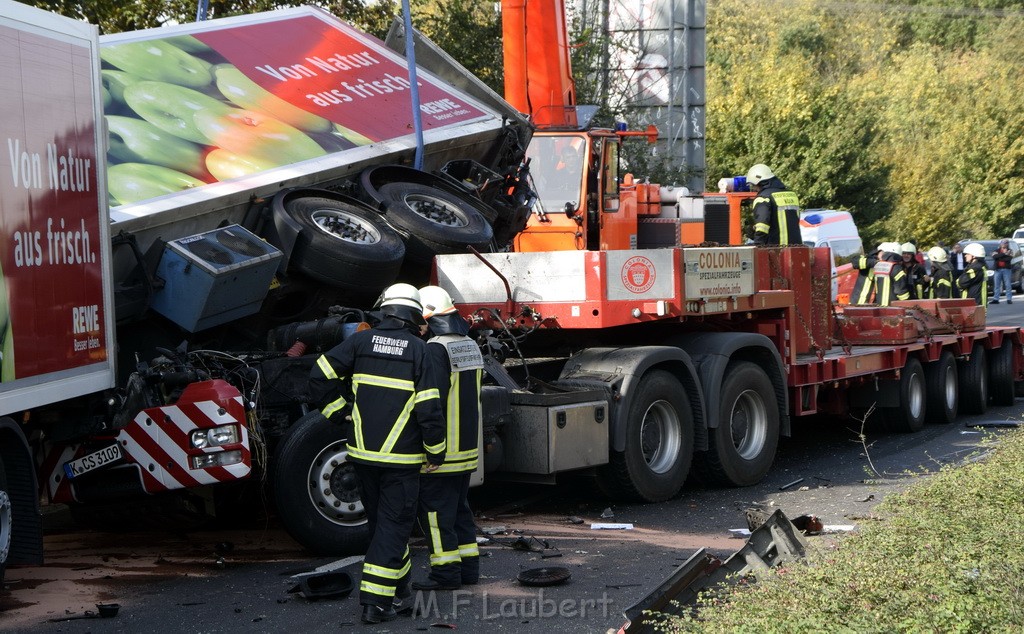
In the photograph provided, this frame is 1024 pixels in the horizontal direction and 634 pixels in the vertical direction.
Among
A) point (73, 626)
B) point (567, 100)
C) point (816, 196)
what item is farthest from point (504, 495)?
point (816, 196)

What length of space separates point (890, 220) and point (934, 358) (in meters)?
28.4

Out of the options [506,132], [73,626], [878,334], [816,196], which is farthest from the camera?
[816,196]

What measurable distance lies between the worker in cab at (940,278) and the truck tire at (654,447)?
970 centimetres

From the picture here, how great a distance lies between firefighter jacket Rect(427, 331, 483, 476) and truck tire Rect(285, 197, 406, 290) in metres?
1.53

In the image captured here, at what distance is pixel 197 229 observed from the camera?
25.2 feet

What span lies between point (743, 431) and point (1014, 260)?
93.3 feet

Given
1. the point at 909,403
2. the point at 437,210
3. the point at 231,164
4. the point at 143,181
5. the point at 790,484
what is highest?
the point at 231,164

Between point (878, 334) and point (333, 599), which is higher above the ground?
point (878, 334)

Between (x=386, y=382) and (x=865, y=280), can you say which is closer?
(x=386, y=382)

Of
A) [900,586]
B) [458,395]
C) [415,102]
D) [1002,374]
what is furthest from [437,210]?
[1002,374]

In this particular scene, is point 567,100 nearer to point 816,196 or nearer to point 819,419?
point 819,419

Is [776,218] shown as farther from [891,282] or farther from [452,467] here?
[452,467]

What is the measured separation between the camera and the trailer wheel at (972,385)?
14.4 metres

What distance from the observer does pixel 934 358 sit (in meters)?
13.4
